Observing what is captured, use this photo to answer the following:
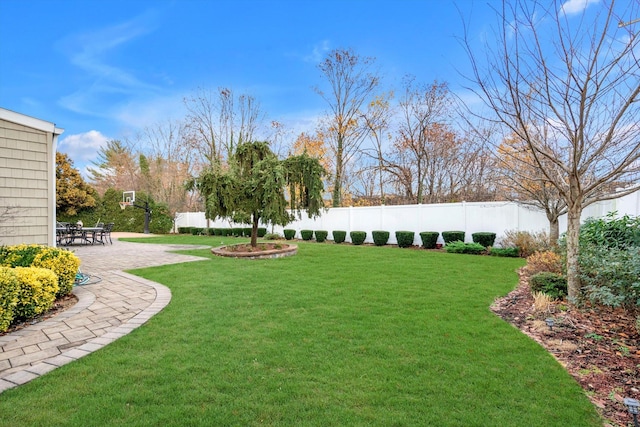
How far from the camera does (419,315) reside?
4.09 meters

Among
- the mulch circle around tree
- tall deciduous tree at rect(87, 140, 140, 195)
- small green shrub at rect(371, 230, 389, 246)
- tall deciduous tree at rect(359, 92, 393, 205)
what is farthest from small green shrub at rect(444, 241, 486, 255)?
tall deciduous tree at rect(87, 140, 140, 195)

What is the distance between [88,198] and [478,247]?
21990mm

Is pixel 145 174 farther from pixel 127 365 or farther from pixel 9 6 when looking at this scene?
A: pixel 127 365

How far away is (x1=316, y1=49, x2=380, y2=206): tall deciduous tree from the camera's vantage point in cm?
1895

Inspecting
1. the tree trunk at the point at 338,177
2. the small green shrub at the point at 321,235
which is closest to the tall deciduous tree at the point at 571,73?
the small green shrub at the point at 321,235

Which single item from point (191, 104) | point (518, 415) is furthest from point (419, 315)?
point (191, 104)

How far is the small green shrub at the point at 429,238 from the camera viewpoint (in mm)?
11891

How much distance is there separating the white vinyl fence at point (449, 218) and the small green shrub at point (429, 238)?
0.46 meters

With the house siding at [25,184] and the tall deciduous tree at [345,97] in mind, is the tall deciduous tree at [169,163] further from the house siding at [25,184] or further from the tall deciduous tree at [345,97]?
the house siding at [25,184]

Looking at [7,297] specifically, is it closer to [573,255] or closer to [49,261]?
[49,261]

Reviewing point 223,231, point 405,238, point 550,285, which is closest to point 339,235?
point 405,238

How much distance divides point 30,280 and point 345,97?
1769 centimetres

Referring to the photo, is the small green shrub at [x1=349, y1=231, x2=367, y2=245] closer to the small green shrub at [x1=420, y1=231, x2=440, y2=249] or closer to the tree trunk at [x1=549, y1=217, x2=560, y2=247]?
the small green shrub at [x1=420, y1=231, x2=440, y2=249]

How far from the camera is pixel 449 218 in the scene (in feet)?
39.7
